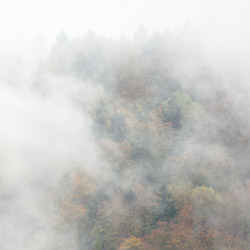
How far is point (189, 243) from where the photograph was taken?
1669 centimetres

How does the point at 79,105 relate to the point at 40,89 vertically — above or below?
below

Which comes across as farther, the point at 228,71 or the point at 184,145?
the point at 228,71

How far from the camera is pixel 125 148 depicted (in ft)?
80.9

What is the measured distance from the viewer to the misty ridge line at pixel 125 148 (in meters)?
19.7

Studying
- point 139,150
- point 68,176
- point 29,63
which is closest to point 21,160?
point 68,176

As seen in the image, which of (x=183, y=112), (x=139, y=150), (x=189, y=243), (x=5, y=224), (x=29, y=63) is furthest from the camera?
(x=29, y=63)

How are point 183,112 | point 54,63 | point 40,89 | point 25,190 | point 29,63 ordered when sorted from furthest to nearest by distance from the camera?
point 29,63 → point 54,63 → point 40,89 → point 183,112 → point 25,190

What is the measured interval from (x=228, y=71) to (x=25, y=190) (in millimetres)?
28283

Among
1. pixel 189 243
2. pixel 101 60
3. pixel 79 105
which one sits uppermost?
pixel 101 60

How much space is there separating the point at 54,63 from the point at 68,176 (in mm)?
18643

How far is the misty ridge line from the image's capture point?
19672 millimetres

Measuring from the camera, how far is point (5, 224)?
66.2 feet

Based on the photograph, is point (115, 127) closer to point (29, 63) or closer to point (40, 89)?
point (40, 89)

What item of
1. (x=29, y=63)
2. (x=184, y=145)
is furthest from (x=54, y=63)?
(x=184, y=145)
